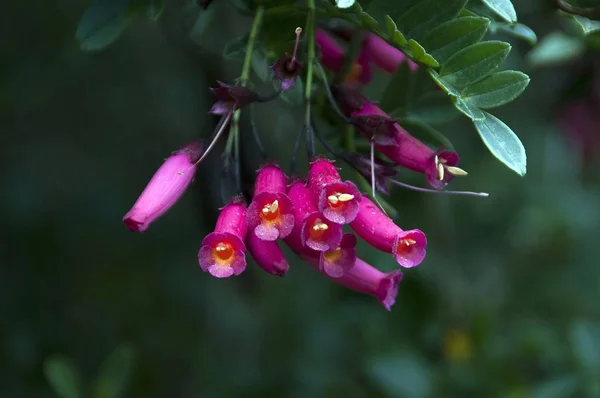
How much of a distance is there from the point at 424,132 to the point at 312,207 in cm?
27

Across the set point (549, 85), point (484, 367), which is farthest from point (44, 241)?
point (549, 85)

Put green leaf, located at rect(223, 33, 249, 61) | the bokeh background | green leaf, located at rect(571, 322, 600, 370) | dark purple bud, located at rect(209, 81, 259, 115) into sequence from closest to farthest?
dark purple bud, located at rect(209, 81, 259, 115) < green leaf, located at rect(223, 33, 249, 61) < green leaf, located at rect(571, 322, 600, 370) < the bokeh background

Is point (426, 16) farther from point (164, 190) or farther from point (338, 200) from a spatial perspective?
point (164, 190)

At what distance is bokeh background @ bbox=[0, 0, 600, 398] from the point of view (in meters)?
1.84

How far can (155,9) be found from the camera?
106 centimetres

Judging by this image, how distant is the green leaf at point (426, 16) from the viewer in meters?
0.93

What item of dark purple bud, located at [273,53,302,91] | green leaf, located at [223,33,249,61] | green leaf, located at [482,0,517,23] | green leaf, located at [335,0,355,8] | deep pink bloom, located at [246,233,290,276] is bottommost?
deep pink bloom, located at [246,233,290,276]

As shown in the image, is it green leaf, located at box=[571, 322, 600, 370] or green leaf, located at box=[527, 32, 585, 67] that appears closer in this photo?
green leaf, located at box=[527, 32, 585, 67]

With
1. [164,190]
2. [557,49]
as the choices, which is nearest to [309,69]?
[164,190]

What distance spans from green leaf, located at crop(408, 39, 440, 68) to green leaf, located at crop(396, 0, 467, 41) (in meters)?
0.06

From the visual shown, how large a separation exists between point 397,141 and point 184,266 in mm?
1467

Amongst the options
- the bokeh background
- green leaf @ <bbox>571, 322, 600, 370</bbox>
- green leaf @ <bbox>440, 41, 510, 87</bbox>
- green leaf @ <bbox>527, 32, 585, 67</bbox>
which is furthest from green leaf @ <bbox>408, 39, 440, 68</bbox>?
green leaf @ <bbox>571, 322, 600, 370</bbox>

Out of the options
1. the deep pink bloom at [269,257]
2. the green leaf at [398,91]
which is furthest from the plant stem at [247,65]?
the green leaf at [398,91]

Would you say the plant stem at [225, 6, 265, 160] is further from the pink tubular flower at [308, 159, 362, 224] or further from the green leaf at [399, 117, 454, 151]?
the green leaf at [399, 117, 454, 151]
